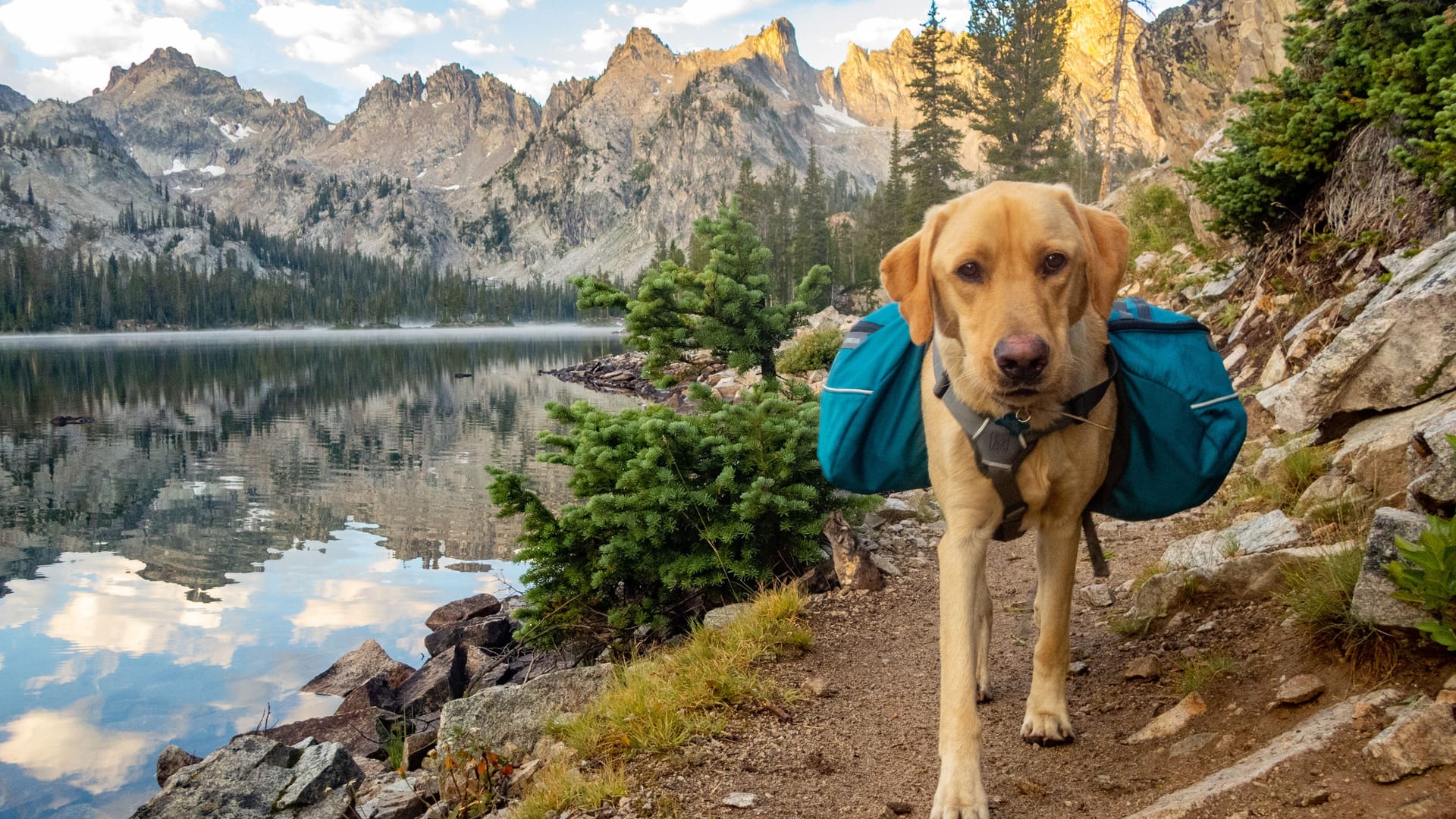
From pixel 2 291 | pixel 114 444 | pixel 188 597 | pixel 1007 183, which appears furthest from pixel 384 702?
pixel 2 291

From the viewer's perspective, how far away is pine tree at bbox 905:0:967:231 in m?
49.9

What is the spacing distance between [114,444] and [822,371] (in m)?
23.5

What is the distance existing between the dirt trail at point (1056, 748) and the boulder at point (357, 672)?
21.4 feet

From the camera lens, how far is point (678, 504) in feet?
25.0

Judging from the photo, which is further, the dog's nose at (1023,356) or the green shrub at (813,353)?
the green shrub at (813,353)

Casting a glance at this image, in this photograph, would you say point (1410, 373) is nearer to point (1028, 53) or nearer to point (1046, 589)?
point (1046, 589)

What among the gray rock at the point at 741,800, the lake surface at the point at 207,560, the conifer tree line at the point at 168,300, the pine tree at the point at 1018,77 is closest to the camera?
the gray rock at the point at 741,800

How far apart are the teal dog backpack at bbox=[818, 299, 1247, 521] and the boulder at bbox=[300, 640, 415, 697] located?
798 centimetres

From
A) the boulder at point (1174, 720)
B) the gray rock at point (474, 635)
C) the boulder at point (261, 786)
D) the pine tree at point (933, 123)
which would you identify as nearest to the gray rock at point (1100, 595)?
the boulder at point (1174, 720)

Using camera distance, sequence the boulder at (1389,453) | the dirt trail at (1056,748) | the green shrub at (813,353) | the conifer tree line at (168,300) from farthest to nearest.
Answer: the conifer tree line at (168,300), the green shrub at (813,353), the boulder at (1389,453), the dirt trail at (1056,748)

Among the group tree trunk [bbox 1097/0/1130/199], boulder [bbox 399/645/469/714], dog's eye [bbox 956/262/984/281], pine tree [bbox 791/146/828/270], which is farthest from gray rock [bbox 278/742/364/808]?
pine tree [bbox 791/146/828/270]

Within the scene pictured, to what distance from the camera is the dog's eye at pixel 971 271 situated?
11.0ft

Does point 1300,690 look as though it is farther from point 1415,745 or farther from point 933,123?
point 933,123

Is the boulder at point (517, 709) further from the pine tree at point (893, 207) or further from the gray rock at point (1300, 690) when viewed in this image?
the pine tree at point (893, 207)
